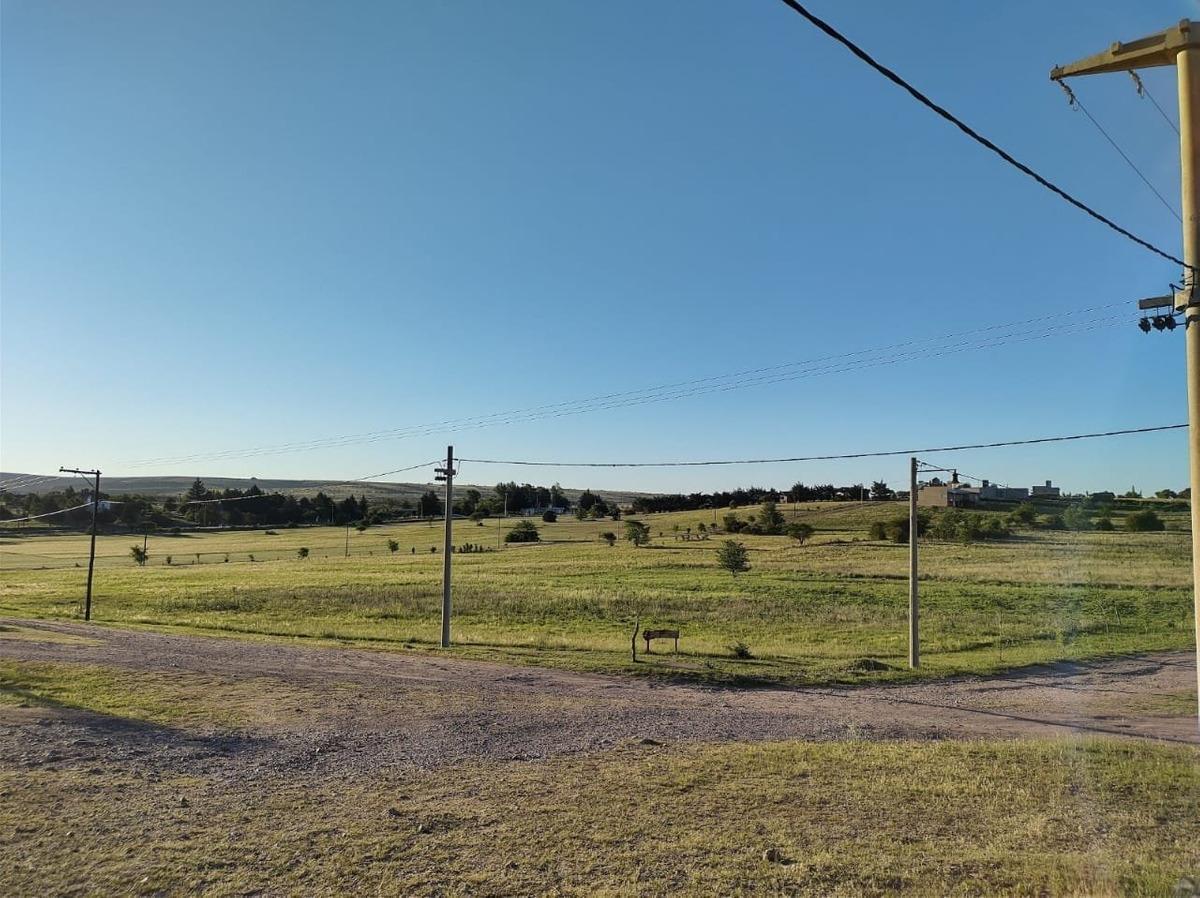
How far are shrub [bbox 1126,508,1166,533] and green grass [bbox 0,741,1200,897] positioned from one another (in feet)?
258

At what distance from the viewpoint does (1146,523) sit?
7556cm

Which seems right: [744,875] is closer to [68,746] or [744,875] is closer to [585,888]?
[585,888]

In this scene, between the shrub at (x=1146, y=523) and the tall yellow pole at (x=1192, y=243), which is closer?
the tall yellow pole at (x=1192, y=243)

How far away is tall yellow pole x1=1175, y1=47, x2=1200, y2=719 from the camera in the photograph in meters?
6.86

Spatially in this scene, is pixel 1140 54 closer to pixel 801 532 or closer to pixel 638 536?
pixel 801 532

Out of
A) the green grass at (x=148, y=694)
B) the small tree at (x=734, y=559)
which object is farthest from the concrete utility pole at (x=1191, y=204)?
the small tree at (x=734, y=559)

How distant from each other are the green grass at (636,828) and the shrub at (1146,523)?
78.8m

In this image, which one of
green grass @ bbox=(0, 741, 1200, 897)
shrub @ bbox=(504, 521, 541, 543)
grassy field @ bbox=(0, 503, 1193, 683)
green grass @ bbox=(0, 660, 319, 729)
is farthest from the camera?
shrub @ bbox=(504, 521, 541, 543)

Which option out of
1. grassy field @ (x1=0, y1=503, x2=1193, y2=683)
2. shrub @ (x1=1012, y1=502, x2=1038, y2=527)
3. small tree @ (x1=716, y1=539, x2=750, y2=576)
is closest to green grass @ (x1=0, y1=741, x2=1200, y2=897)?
grassy field @ (x1=0, y1=503, x2=1193, y2=683)

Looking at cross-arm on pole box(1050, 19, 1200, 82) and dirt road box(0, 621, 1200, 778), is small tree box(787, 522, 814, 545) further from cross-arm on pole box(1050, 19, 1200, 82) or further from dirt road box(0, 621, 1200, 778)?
cross-arm on pole box(1050, 19, 1200, 82)

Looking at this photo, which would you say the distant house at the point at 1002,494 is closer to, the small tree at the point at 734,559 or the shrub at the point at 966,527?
the shrub at the point at 966,527

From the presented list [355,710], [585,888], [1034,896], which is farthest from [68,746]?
[1034,896]

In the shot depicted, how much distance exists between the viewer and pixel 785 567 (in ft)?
212

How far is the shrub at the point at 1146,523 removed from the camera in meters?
75.6
